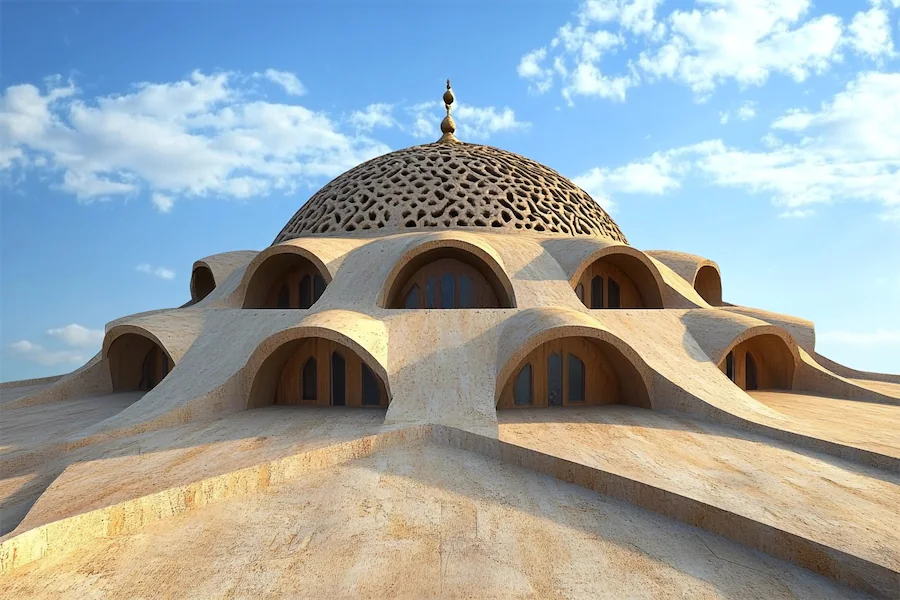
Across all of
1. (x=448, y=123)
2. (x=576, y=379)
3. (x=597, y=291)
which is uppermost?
(x=448, y=123)

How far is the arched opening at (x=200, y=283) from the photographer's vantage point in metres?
16.2

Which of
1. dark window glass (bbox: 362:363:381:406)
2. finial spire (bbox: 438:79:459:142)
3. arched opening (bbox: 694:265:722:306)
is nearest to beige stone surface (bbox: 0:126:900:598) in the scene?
dark window glass (bbox: 362:363:381:406)

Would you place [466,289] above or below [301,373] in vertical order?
above

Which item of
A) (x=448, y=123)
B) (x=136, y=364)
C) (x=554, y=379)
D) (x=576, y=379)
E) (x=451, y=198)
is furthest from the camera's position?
(x=448, y=123)

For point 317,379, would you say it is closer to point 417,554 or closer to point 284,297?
point 284,297

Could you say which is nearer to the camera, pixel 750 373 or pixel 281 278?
pixel 750 373

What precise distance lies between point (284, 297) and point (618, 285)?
859 centimetres

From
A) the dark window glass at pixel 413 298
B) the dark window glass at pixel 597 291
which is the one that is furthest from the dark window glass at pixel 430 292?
the dark window glass at pixel 597 291

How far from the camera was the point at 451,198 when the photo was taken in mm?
13867

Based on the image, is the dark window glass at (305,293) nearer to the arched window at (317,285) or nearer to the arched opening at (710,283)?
the arched window at (317,285)

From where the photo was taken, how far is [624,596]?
13.5ft

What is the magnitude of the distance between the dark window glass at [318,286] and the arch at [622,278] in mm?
6144

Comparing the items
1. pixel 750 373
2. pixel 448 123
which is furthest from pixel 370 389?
pixel 448 123

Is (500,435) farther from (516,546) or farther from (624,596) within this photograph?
(624,596)
